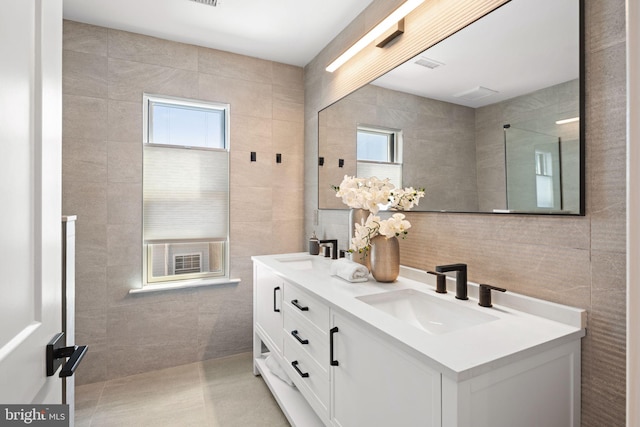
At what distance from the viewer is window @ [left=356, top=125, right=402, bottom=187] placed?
73.4 inches

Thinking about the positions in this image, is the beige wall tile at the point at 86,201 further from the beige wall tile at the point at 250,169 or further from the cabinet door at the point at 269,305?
the cabinet door at the point at 269,305

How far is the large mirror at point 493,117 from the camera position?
1.09m

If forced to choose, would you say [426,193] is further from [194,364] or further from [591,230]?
[194,364]

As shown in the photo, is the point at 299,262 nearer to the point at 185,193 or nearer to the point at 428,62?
the point at 185,193

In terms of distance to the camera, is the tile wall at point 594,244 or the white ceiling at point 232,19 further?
the white ceiling at point 232,19

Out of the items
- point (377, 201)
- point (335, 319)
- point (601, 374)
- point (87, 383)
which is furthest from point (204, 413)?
point (601, 374)

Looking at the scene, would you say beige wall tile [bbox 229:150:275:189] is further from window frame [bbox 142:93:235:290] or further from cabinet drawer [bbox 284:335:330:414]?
cabinet drawer [bbox 284:335:330:414]

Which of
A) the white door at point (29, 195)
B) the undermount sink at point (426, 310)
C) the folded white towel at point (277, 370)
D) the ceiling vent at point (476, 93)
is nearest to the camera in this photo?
the white door at point (29, 195)

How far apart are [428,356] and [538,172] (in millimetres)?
811

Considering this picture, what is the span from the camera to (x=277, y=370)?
2127 millimetres

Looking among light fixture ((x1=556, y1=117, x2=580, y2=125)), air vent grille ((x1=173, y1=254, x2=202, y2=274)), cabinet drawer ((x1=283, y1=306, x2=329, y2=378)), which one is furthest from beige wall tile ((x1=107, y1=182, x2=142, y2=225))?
light fixture ((x1=556, y1=117, x2=580, y2=125))

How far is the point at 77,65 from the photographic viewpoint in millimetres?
2248

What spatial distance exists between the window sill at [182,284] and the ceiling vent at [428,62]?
6.97 ft

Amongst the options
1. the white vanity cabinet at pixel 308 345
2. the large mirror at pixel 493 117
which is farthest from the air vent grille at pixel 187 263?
the large mirror at pixel 493 117
